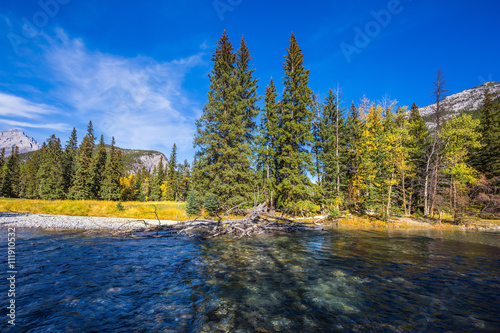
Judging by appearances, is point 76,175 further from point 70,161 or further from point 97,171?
point 70,161

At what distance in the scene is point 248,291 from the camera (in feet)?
19.6

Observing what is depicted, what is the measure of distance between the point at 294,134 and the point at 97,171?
161 ft

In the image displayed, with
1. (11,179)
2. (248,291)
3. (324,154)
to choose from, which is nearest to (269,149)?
(324,154)

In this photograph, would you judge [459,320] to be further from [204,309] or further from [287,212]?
[287,212]

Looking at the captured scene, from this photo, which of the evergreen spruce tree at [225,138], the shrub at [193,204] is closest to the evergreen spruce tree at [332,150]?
the evergreen spruce tree at [225,138]

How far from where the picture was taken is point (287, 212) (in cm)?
2736

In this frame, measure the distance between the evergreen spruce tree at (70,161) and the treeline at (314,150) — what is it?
48102 mm

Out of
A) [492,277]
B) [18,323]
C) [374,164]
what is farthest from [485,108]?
[18,323]

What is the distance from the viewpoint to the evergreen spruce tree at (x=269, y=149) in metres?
27.9

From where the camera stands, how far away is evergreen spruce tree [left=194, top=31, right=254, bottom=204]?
24.3m

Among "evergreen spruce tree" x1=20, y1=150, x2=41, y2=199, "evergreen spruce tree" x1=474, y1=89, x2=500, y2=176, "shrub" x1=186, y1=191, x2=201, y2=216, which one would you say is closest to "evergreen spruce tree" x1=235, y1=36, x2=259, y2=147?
"shrub" x1=186, y1=191, x2=201, y2=216

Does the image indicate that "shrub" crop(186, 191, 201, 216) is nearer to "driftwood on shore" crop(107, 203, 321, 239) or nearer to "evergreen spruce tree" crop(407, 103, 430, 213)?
"driftwood on shore" crop(107, 203, 321, 239)

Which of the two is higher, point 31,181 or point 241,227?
point 31,181

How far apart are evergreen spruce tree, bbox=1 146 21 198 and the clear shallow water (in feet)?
245
